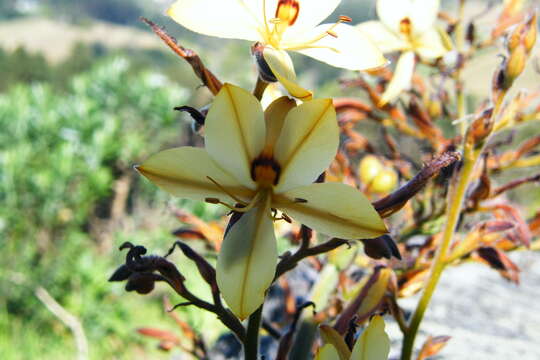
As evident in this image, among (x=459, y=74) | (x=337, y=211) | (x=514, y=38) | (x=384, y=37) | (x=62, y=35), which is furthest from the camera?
(x=62, y=35)

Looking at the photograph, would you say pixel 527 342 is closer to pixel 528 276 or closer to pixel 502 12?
pixel 502 12

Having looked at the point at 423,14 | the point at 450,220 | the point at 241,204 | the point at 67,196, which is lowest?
the point at 67,196

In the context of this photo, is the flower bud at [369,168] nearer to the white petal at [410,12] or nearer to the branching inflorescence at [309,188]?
the branching inflorescence at [309,188]

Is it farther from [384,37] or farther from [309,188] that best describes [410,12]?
[309,188]

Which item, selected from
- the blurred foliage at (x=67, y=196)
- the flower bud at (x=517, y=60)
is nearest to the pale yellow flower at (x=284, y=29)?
the flower bud at (x=517, y=60)

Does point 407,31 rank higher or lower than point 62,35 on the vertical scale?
higher

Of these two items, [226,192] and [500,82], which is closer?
[226,192]

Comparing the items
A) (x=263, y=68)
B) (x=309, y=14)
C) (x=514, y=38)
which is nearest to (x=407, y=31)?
(x=514, y=38)

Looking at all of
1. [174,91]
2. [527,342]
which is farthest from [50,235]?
[527,342]
